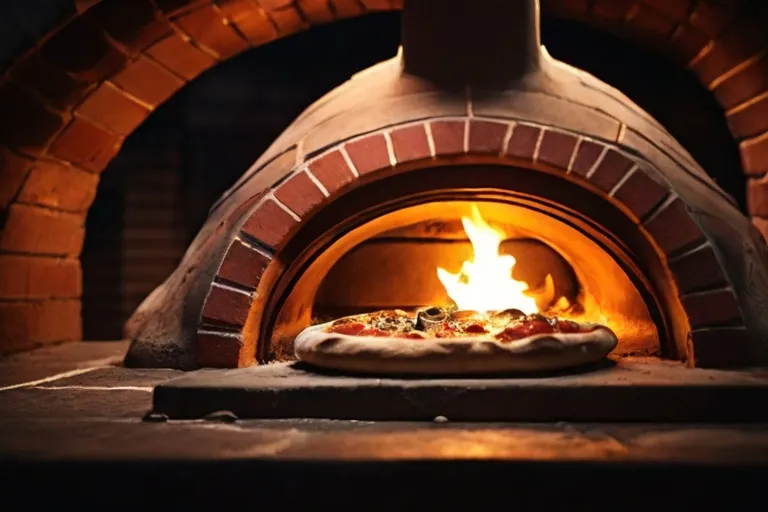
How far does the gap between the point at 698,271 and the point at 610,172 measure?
16.8 inches

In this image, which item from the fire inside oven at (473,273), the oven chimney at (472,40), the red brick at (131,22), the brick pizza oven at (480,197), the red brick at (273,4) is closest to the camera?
the brick pizza oven at (480,197)

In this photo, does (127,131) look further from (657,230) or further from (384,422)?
(657,230)

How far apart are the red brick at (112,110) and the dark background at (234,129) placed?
91cm

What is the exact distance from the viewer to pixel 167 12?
3.03 m

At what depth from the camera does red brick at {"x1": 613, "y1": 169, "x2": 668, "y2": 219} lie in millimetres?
2223

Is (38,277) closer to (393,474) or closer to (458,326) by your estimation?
(458,326)

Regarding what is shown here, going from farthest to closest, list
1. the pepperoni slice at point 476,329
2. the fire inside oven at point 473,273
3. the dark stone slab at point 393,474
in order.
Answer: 1. the fire inside oven at point 473,273
2. the pepperoni slice at point 476,329
3. the dark stone slab at point 393,474

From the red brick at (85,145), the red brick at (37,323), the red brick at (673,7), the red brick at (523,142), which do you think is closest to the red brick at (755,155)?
the red brick at (673,7)

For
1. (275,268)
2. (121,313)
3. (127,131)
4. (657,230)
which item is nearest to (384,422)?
(275,268)

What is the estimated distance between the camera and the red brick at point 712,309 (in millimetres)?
2107

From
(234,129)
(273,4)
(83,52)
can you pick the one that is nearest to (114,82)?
(83,52)

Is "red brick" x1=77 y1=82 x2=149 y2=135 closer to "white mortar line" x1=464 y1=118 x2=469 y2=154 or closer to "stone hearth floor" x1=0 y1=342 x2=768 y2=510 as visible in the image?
"white mortar line" x1=464 y1=118 x2=469 y2=154

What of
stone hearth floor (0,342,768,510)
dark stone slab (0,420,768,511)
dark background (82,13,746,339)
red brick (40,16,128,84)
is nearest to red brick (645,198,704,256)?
stone hearth floor (0,342,768,510)

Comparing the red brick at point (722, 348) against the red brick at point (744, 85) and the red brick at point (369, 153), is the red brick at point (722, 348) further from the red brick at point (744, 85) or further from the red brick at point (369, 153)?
the red brick at point (744, 85)
